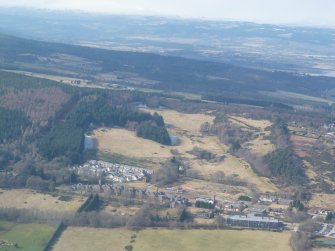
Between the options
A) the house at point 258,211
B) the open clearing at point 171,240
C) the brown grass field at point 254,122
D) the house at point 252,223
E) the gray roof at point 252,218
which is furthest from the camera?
the brown grass field at point 254,122

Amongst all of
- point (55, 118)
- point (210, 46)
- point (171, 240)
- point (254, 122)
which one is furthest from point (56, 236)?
point (210, 46)

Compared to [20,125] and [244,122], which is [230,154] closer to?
[244,122]

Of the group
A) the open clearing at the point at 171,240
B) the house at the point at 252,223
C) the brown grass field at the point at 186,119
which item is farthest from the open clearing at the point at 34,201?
the brown grass field at the point at 186,119

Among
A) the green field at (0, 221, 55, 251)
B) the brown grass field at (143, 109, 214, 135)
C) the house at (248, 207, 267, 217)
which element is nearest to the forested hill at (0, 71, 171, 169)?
the brown grass field at (143, 109, 214, 135)

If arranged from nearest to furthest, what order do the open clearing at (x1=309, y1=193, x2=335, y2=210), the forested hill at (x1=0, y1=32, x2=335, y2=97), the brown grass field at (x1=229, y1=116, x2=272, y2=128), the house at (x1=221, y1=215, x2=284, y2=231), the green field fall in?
the green field → the house at (x1=221, y1=215, x2=284, y2=231) → the open clearing at (x1=309, y1=193, x2=335, y2=210) → the brown grass field at (x1=229, y1=116, x2=272, y2=128) → the forested hill at (x1=0, y1=32, x2=335, y2=97)

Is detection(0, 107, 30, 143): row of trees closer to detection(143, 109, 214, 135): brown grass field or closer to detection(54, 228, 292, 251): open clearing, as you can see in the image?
detection(143, 109, 214, 135): brown grass field

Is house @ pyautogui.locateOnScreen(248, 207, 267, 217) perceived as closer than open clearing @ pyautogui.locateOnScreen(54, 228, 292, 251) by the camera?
No

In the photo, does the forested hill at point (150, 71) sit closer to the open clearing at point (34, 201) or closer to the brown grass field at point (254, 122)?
the brown grass field at point (254, 122)
